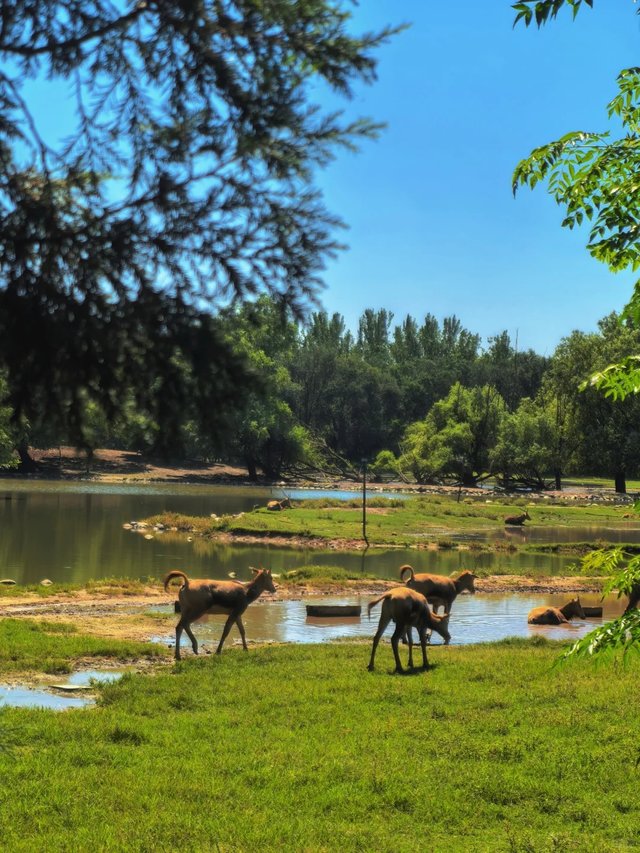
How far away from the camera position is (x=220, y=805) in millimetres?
7879

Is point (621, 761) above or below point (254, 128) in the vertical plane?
below

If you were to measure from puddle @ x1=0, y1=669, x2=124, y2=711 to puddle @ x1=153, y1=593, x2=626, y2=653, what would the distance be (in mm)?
3665

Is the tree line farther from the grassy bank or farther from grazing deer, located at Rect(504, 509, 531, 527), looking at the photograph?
grazing deer, located at Rect(504, 509, 531, 527)

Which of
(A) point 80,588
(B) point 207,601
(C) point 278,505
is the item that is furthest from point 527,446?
(B) point 207,601

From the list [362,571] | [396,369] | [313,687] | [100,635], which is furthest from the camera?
[396,369]

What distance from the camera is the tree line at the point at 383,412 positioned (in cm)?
445

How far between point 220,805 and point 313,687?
4916 millimetres

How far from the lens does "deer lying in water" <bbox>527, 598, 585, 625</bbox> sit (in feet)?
72.8

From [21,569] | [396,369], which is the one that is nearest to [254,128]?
[21,569]

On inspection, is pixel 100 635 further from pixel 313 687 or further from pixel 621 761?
pixel 621 761

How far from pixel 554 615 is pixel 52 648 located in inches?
468

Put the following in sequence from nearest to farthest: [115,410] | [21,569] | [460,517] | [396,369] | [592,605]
A: 1. [115,410]
2. [592,605]
3. [21,569]
4. [460,517]
5. [396,369]

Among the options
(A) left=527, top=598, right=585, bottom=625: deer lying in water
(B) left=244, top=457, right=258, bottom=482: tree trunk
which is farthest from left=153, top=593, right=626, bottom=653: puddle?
(B) left=244, top=457, right=258, bottom=482: tree trunk

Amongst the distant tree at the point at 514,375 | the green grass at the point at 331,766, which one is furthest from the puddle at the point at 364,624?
the distant tree at the point at 514,375
